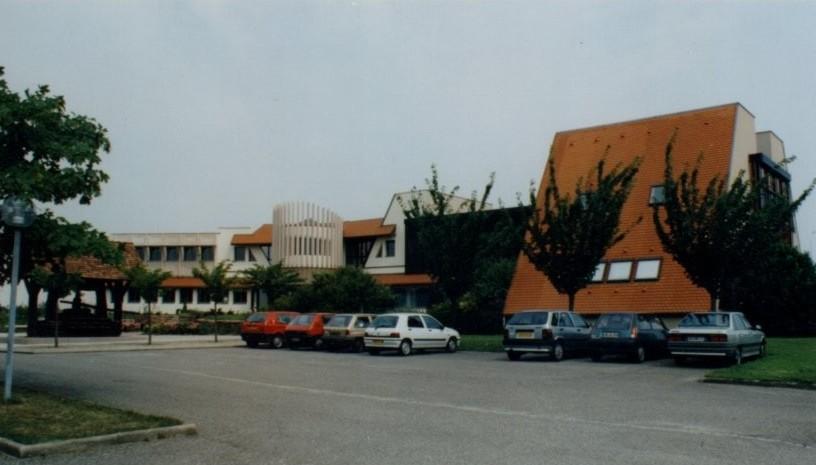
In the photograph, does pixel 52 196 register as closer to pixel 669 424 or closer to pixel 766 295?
pixel 669 424

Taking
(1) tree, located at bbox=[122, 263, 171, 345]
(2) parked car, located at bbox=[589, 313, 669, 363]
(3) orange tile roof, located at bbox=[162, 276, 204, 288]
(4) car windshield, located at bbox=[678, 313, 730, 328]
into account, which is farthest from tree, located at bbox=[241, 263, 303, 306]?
(4) car windshield, located at bbox=[678, 313, 730, 328]

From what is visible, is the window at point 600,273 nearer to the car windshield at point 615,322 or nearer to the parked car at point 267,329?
the car windshield at point 615,322

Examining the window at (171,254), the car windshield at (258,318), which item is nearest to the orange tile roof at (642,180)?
the car windshield at (258,318)

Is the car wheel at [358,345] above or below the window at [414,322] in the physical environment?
below

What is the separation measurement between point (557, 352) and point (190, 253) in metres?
51.6

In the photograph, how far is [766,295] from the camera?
31219mm

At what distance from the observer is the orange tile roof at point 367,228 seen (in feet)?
178

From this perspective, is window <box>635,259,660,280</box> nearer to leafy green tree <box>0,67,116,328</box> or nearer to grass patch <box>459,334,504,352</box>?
grass patch <box>459,334,504,352</box>

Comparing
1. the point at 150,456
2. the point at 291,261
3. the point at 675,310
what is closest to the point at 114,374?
the point at 150,456

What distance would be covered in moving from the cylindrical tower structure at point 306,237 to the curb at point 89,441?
45836 mm

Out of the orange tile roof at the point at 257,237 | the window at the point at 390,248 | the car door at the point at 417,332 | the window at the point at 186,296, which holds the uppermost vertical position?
the orange tile roof at the point at 257,237

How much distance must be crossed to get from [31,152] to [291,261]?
42515mm

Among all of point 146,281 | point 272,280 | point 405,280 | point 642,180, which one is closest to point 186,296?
point 272,280

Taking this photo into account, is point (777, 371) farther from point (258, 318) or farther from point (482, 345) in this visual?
point (258, 318)
